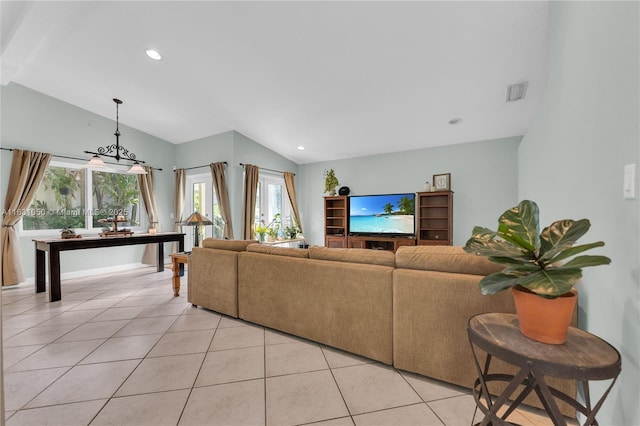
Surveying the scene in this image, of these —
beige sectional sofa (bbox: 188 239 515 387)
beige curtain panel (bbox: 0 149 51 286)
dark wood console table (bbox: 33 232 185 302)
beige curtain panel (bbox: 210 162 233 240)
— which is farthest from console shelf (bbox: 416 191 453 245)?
beige curtain panel (bbox: 0 149 51 286)

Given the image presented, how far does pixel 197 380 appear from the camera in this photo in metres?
1.76

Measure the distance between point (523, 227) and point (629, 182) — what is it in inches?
15.1

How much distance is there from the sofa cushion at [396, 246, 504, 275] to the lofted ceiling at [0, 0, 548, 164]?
2.03m

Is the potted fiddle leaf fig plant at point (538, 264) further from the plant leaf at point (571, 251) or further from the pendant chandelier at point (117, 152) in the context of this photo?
the pendant chandelier at point (117, 152)

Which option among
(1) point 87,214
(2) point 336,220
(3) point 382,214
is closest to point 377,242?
(3) point 382,214

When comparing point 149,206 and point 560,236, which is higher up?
point 149,206

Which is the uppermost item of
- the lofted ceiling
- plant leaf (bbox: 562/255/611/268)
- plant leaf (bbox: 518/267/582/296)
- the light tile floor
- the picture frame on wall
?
the lofted ceiling

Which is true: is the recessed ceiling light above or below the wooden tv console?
above

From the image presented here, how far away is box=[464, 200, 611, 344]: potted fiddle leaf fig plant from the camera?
0.94m

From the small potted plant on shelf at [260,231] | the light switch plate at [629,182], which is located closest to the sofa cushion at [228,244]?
the small potted plant on shelf at [260,231]

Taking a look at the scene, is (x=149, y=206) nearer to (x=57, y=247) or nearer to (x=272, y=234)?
(x=57, y=247)

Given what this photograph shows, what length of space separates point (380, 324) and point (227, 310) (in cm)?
163

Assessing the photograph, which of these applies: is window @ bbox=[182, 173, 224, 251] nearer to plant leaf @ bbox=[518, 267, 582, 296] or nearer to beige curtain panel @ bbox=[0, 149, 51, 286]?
beige curtain panel @ bbox=[0, 149, 51, 286]

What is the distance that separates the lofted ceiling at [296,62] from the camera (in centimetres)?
240
